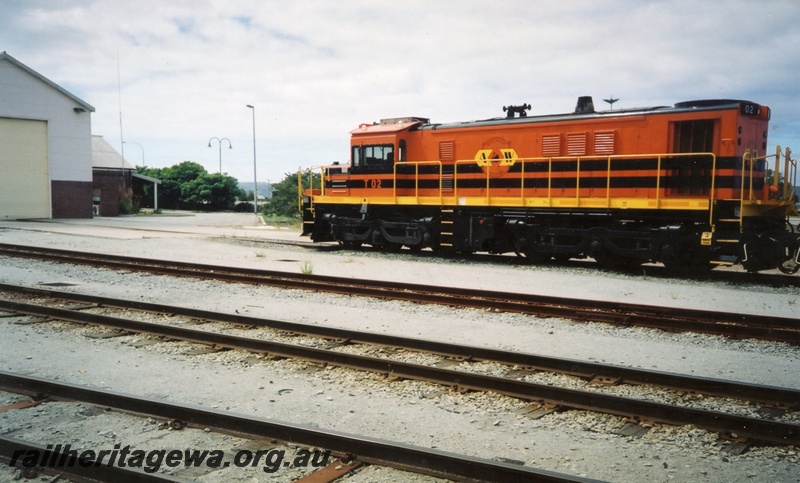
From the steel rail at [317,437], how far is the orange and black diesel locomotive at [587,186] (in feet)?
34.9

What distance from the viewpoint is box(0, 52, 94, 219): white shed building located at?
106 feet

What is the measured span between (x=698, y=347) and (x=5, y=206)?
34989 millimetres

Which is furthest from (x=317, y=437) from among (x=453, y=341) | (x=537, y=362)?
(x=453, y=341)

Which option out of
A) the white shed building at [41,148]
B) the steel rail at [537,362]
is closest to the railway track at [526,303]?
the steel rail at [537,362]

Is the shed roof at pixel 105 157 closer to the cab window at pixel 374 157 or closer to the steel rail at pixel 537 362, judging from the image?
the cab window at pixel 374 157

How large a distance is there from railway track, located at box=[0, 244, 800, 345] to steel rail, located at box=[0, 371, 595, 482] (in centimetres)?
560

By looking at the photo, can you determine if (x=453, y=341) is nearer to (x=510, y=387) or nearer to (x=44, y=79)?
(x=510, y=387)

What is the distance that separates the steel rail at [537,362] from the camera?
5.55 meters

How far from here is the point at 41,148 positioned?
33781mm

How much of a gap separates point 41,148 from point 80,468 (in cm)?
3529

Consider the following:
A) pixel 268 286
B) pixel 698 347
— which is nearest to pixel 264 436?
pixel 698 347

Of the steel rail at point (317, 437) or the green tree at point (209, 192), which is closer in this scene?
the steel rail at point (317, 437)

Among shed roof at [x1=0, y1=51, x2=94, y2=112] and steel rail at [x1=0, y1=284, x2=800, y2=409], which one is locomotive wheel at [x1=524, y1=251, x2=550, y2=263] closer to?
steel rail at [x1=0, y1=284, x2=800, y2=409]

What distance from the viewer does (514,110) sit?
53.6 feet
